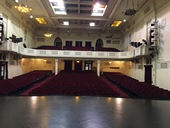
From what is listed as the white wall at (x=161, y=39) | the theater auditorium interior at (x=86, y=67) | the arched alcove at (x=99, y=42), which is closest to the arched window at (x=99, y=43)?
the arched alcove at (x=99, y=42)

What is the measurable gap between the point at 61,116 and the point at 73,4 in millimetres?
14348

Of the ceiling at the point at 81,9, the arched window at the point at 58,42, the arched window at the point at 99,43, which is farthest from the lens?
the arched window at the point at 99,43

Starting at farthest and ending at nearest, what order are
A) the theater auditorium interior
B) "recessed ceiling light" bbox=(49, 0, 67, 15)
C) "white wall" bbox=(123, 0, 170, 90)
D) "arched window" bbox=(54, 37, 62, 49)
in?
"arched window" bbox=(54, 37, 62, 49), "recessed ceiling light" bbox=(49, 0, 67, 15), "white wall" bbox=(123, 0, 170, 90), the theater auditorium interior

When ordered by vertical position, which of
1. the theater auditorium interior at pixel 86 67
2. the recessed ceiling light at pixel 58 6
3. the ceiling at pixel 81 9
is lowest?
the theater auditorium interior at pixel 86 67

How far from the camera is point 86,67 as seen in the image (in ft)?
89.8

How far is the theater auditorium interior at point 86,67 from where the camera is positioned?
523 centimetres

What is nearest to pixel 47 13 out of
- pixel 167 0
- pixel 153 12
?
pixel 153 12

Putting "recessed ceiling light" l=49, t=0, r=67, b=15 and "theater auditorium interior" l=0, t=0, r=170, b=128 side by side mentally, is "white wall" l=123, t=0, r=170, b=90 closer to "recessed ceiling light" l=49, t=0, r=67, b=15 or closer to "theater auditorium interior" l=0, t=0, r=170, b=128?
"theater auditorium interior" l=0, t=0, r=170, b=128

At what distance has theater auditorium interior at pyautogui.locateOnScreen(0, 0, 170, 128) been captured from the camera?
5.23 metres

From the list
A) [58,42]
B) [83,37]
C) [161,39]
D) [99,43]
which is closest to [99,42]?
[99,43]

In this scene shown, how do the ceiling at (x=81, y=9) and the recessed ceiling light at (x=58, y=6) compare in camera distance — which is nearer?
the ceiling at (x=81, y=9)

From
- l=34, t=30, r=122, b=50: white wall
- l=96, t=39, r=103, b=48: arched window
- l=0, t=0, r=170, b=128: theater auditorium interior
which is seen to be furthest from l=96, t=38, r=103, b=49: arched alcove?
l=34, t=30, r=122, b=50: white wall

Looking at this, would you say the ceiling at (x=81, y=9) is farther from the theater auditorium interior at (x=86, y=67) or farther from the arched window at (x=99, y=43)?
the arched window at (x=99, y=43)

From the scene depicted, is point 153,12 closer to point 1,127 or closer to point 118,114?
point 118,114
